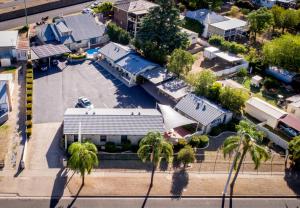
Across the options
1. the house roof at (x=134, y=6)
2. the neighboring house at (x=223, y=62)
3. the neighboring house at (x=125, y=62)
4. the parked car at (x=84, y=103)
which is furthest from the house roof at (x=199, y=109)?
the house roof at (x=134, y=6)

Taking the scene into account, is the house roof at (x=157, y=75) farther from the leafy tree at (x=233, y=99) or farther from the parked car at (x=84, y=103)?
the parked car at (x=84, y=103)

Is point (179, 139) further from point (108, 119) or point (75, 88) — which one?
point (75, 88)

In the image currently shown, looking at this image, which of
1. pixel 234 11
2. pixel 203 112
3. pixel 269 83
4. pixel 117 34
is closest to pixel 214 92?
pixel 203 112

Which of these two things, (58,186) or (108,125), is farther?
(108,125)

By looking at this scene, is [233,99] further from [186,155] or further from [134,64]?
[134,64]

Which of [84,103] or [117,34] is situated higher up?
[117,34]
